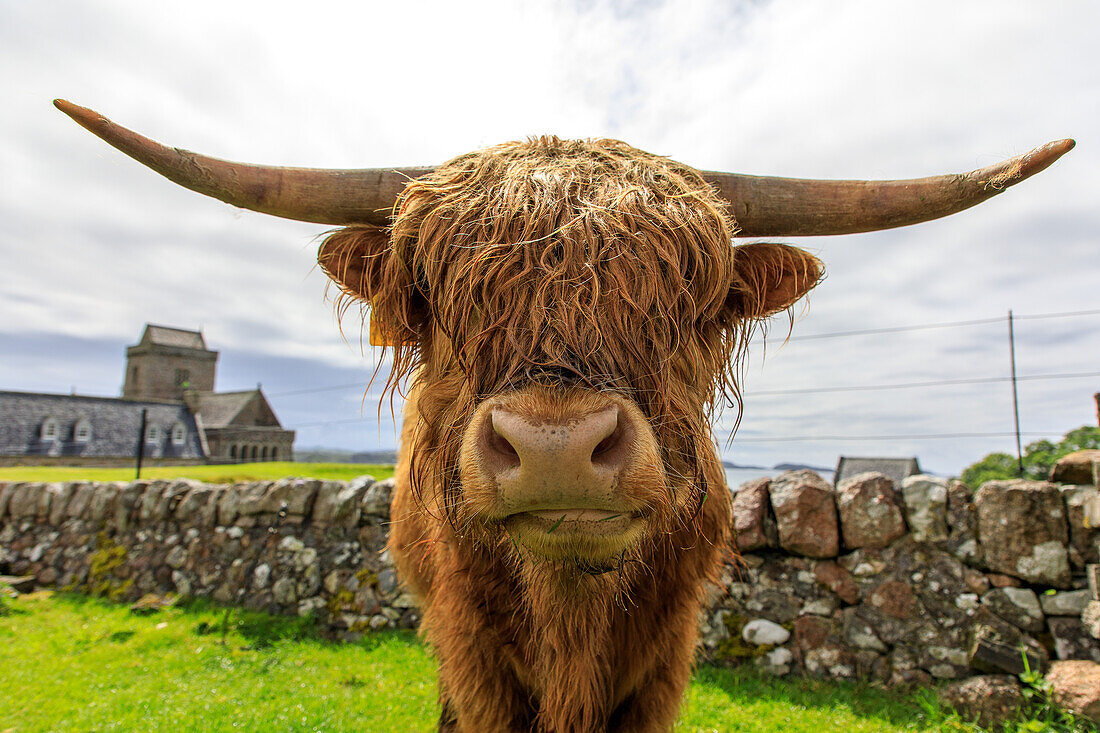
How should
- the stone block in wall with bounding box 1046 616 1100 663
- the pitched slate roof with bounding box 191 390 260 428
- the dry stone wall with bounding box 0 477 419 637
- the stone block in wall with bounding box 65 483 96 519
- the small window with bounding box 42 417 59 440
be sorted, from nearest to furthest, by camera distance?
1. the stone block in wall with bounding box 1046 616 1100 663
2. the dry stone wall with bounding box 0 477 419 637
3. the stone block in wall with bounding box 65 483 96 519
4. the small window with bounding box 42 417 59 440
5. the pitched slate roof with bounding box 191 390 260 428

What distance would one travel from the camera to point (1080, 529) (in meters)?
4.39

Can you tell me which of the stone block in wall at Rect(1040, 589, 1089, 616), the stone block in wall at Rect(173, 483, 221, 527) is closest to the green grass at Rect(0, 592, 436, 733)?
the stone block in wall at Rect(173, 483, 221, 527)

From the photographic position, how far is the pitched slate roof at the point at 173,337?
7856cm

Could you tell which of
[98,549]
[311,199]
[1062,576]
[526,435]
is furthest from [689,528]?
[98,549]

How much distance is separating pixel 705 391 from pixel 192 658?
612cm

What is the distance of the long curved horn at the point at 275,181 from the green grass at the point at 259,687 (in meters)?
3.54

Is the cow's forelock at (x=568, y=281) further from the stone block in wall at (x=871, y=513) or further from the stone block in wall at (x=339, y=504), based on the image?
the stone block in wall at (x=339, y=504)

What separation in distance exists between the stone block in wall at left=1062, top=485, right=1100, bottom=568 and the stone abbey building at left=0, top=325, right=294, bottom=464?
4947 centimetres

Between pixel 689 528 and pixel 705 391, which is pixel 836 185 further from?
pixel 689 528

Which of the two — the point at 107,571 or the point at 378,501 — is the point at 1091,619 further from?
the point at 107,571

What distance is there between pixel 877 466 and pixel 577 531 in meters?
17.7

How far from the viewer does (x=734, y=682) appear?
4.90 metres

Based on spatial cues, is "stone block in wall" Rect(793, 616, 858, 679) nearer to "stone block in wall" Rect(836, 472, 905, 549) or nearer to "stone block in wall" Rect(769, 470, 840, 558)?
"stone block in wall" Rect(769, 470, 840, 558)

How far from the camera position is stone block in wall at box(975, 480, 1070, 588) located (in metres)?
4.43
